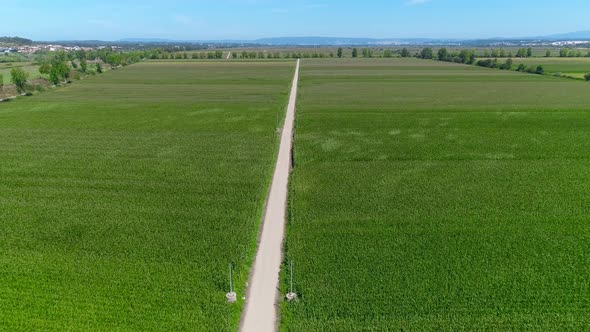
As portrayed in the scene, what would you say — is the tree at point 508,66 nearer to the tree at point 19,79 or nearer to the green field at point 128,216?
the green field at point 128,216

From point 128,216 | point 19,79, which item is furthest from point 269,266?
point 19,79

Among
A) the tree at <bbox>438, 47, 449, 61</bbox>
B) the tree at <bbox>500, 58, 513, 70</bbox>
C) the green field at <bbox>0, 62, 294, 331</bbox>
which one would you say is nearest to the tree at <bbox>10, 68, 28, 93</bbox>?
the green field at <bbox>0, 62, 294, 331</bbox>

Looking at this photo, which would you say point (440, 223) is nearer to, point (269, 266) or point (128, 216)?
point (269, 266)

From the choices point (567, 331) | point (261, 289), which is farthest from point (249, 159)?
point (567, 331)

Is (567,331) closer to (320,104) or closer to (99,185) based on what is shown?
(99,185)

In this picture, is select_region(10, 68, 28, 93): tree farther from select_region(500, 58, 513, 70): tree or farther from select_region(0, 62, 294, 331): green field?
select_region(500, 58, 513, 70): tree

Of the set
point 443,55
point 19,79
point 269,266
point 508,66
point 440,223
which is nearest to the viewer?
point 269,266

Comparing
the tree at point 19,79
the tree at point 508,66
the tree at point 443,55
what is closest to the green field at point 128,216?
the tree at point 19,79

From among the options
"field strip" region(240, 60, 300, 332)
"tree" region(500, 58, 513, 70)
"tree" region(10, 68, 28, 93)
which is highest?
"tree" region(500, 58, 513, 70)
